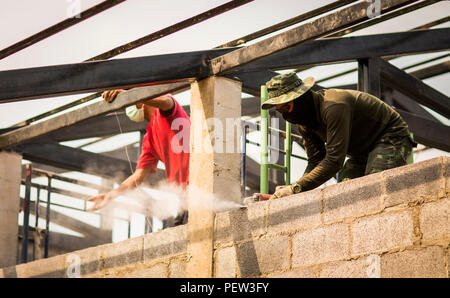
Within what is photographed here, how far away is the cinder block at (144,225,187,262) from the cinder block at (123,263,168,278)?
89 mm

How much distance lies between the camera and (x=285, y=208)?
6.88 m

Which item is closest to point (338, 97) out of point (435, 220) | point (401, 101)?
point (435, 220)

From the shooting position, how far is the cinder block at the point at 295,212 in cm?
664

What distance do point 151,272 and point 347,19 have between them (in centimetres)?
306

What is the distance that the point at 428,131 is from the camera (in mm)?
10000

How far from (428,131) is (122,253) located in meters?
4.04

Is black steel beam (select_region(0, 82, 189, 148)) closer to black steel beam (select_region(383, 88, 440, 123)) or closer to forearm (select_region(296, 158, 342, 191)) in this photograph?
forearm (select_region(296, 158, 342, 191))

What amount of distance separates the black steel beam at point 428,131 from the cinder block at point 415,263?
3.94 meters

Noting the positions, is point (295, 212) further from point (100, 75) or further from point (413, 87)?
point (413, 87)

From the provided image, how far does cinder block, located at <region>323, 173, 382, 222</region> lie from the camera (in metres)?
6.21

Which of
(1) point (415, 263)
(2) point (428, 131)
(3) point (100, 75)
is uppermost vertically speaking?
(2) point (428, 131)

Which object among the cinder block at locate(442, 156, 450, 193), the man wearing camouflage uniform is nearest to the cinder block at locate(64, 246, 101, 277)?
the man wearing camouflage uniform

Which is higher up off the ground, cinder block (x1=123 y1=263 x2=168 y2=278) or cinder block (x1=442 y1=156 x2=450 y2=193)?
cinder block (x1=442 y1=156 x2=450 y2=193)
